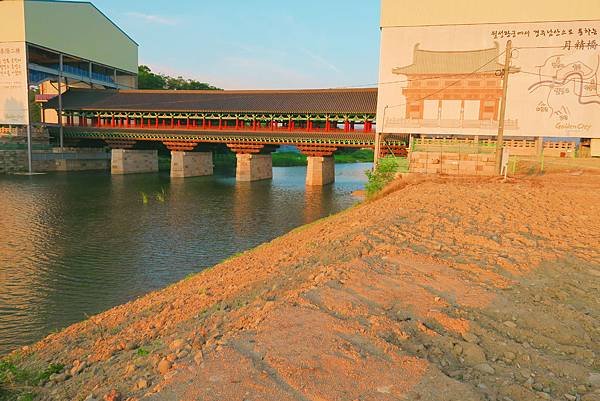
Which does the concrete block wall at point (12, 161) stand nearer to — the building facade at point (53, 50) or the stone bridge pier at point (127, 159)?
the building facade at point (53, 50)

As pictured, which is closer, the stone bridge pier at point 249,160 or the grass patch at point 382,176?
the grass patch at point 382,176

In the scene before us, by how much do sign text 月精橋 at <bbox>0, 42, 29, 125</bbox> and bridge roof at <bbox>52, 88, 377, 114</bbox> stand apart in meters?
3.44

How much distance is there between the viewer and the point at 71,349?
6.53 metres

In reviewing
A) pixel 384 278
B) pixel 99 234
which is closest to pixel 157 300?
pixel 384 278

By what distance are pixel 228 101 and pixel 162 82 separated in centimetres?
3839

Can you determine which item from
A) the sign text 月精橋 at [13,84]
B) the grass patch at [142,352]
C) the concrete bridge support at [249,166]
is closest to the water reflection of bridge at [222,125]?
the concrete bridge support at [249,166]

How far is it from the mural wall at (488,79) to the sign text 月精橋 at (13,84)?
123ft

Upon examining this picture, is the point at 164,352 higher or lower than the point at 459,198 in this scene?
lower

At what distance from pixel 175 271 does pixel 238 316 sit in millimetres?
9382

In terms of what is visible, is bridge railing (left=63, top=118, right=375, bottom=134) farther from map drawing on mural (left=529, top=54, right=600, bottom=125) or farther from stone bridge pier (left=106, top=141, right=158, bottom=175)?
map drawing on mural (left=529, top=54, right=600, bottom=125)

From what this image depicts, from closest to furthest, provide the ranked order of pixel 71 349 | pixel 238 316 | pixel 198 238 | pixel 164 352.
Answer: pixel 164 352, pixel 238 316, pixel 71 349, pixel 198 238

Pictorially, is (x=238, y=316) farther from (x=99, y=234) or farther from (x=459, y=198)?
(x=99, y=234)

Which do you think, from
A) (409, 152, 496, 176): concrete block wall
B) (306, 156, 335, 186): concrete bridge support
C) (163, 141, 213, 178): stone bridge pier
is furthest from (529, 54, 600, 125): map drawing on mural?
(163, 141, 213, 178): stone bridge pier

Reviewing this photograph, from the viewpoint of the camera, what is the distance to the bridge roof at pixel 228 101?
38.3 m
